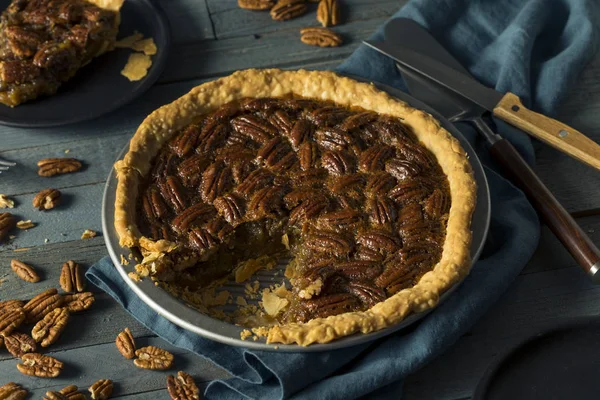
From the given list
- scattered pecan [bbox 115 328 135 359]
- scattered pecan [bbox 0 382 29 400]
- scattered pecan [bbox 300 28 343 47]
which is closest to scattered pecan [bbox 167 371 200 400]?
scattered pecan [bbox 115 328 135 359]

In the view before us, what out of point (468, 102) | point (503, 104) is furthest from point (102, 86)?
point (503, 104)

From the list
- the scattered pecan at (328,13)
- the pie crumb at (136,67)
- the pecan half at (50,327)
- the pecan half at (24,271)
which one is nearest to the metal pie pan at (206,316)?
the pecan half at (50,327)

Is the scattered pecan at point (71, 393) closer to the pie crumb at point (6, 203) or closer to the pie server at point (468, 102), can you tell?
the pie crumb at point (6, 203)

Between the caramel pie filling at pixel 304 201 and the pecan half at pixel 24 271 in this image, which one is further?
the pecan half at pixel 24 271

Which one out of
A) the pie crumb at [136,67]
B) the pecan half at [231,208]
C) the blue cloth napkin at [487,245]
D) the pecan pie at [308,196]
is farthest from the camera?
the pie crumb at [136,67]

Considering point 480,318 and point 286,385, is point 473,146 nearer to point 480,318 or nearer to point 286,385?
point 480,318

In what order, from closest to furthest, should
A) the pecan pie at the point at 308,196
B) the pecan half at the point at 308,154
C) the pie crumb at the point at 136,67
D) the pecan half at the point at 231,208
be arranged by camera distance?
the pecan pie at the point at 308,196 < the pecan half at the point at 231,208 < the pecan half at the point at 308,154 < the pie crumb at the point at 136,67
